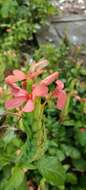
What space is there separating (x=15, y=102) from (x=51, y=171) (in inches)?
16.3

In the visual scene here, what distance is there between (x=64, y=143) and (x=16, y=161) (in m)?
0.77

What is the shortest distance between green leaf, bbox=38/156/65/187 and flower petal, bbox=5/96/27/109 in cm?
40

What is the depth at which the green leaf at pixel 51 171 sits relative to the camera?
1.68 meters

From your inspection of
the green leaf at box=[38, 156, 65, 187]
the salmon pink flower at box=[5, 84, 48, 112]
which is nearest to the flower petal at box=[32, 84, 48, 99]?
the salmon pink flower at box=[5, 84, 48, 112]

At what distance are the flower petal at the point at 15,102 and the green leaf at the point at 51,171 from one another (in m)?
0.40

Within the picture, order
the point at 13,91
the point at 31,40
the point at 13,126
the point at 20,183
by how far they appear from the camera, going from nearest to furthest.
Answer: the point at 13,91
the point at 20,183
the point at 13,126
the point at 31,40

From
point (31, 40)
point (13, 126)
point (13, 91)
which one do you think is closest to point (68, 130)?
point (13, 126)

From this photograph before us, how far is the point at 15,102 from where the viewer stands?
1.39 metres

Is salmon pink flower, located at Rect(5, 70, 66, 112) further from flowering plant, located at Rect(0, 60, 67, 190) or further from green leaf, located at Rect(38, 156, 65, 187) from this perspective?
green leaf, located at Rect(38, 156, 65, 187)

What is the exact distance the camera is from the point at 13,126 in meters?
1.99

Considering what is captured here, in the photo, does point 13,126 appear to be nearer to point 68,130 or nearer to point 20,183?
point 20,183

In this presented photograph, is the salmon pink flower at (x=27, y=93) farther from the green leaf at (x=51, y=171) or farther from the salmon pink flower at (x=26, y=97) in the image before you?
the green leaf at (x=51, y=171)

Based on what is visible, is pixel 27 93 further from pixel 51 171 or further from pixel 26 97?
pixel 51 171

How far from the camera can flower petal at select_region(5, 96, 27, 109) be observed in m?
1.37
